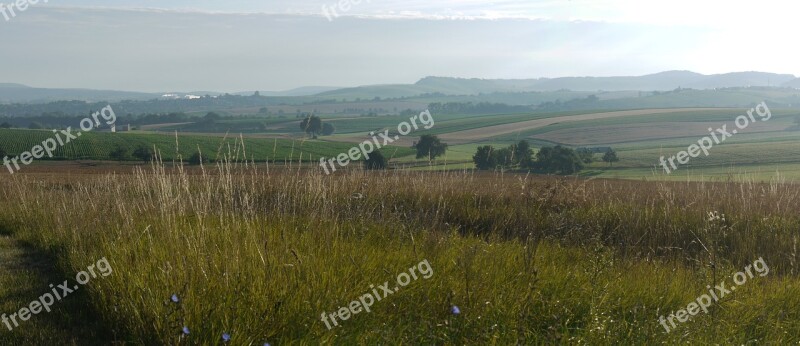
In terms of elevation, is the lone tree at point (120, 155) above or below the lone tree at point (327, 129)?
above

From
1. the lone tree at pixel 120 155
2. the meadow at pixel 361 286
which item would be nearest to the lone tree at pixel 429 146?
the lone tree at pixel 120 155

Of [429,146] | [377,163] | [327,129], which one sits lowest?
[327,129]

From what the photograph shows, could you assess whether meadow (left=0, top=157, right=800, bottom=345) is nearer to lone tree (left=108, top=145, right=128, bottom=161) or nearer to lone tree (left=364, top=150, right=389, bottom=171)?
lone tree (left=364, top=150, right=389, bottom=171)

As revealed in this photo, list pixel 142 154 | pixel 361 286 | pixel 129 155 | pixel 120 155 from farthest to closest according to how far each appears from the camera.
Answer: pixel 129 155 < pixel 142 154 < pixel 120 155 < pixel 361 286

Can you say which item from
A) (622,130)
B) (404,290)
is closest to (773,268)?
(404,290)

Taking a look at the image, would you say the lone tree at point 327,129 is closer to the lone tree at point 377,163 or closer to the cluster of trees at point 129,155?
the cluster of trees at point 129,155

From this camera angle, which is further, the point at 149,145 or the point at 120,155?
the point at 149,145

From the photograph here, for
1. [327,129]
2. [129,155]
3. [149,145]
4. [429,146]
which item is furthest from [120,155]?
[327,129]

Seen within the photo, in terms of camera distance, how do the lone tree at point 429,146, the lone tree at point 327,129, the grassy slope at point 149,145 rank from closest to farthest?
1. the lone tree at point 429,146
2. the grassy slope at point 149,145
3. the lone tree at point 327,129

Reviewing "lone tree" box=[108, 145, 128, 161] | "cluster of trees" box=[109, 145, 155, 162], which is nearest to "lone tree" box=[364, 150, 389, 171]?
"cluster of trees" box=[109, 145, 155, 162]

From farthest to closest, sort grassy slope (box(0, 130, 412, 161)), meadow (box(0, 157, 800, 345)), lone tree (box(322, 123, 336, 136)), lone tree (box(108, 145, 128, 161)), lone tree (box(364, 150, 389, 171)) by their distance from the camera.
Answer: lone tree (box(322, 123, 336, 136)) → grassy slope (box(0, 130, 412, 161)) → lone tree (box(108, 145, 128, 161)) → lone tree (box(364, 150, 389, 171)) → meadow (box(0, 157, 800, 345))

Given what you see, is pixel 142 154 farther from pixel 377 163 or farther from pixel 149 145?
pixel 377 163

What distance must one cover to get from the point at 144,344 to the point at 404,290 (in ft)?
6.51

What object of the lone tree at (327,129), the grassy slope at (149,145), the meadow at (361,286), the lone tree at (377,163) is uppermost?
the meadow at (361,286)
